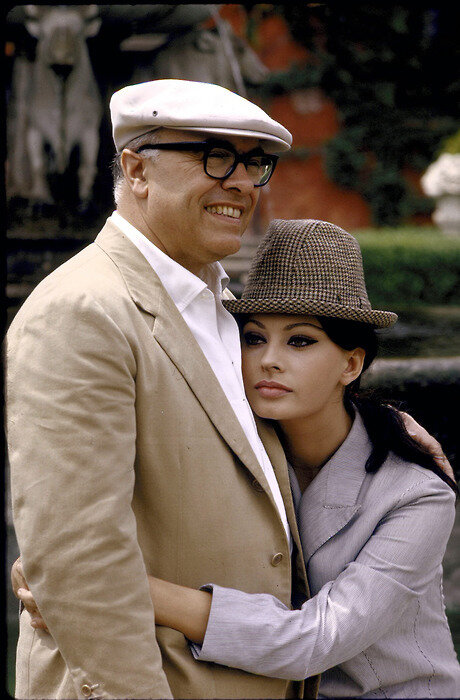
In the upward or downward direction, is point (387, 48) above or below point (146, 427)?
Result: above

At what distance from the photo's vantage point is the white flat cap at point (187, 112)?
2.05m

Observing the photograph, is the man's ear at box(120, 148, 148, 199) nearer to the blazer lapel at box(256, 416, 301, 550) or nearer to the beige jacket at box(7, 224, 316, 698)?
the beige jacket at box(7, 224, 316, 698)

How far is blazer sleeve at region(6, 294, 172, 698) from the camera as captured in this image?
5.81ft

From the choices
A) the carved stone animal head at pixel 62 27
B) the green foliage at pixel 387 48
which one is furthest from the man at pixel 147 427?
the carved stone animal head at pixel 62 27

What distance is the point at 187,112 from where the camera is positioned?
2041 millimetres

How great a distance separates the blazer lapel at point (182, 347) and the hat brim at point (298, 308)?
0.30 meters

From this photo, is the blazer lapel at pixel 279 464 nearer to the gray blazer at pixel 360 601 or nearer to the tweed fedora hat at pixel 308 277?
the gray blazer at pixel 360 601

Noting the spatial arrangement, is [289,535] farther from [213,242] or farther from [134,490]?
[213,242]

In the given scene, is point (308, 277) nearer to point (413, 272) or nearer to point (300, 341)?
point (300, 341)

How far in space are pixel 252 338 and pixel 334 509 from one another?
0.50 m

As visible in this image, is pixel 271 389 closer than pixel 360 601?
No

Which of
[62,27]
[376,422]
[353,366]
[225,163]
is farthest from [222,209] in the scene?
[62,27]

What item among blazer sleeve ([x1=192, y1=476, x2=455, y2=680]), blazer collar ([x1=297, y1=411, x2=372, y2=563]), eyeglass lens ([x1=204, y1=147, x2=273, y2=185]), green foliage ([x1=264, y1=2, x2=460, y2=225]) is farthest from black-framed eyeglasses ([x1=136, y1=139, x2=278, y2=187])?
green foliage ([x1=264, y1=2, x2=460, y2=225])

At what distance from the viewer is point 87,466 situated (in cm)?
178
